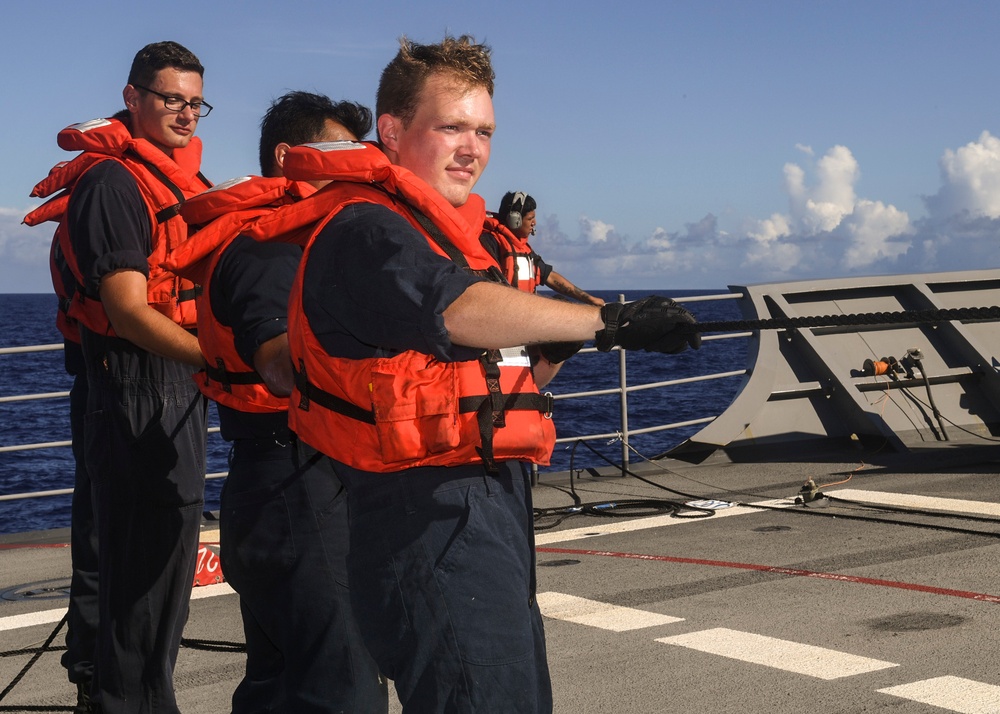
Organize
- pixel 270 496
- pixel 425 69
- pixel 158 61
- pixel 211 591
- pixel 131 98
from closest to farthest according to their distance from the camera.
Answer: pixel 425 69 → pixel 270 496 → pixel 158 61 → pixel 131 98 → pixel 211 591

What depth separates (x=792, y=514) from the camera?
7930 millimetres

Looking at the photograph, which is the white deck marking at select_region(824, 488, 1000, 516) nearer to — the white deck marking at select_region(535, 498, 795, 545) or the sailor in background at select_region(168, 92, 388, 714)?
the white deck marking at select_region(535, 498, 795, 545)

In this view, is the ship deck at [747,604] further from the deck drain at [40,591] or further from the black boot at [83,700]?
the black boot at [83,700]

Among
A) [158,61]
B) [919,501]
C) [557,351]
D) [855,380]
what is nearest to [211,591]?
[158,61]

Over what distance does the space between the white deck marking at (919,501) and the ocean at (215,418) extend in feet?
5.71

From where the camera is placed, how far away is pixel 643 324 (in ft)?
8.45

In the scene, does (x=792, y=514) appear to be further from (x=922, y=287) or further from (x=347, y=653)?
(x=347, y=653)

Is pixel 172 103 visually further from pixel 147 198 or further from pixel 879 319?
pixel 879 319

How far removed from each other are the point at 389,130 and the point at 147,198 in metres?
1.67

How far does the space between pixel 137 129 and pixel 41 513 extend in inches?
1003

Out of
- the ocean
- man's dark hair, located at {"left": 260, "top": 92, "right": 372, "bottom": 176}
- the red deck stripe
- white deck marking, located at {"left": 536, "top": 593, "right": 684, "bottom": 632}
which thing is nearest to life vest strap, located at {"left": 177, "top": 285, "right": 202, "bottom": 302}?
man's dark hair, located at {"left": 260, "top": 92, "right": 372, "bottom": 176}

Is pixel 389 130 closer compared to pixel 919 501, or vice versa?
pixel 389 130

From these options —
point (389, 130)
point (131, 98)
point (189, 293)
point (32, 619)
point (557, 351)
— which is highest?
point (131, 98)

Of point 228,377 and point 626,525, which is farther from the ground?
point 228,377
